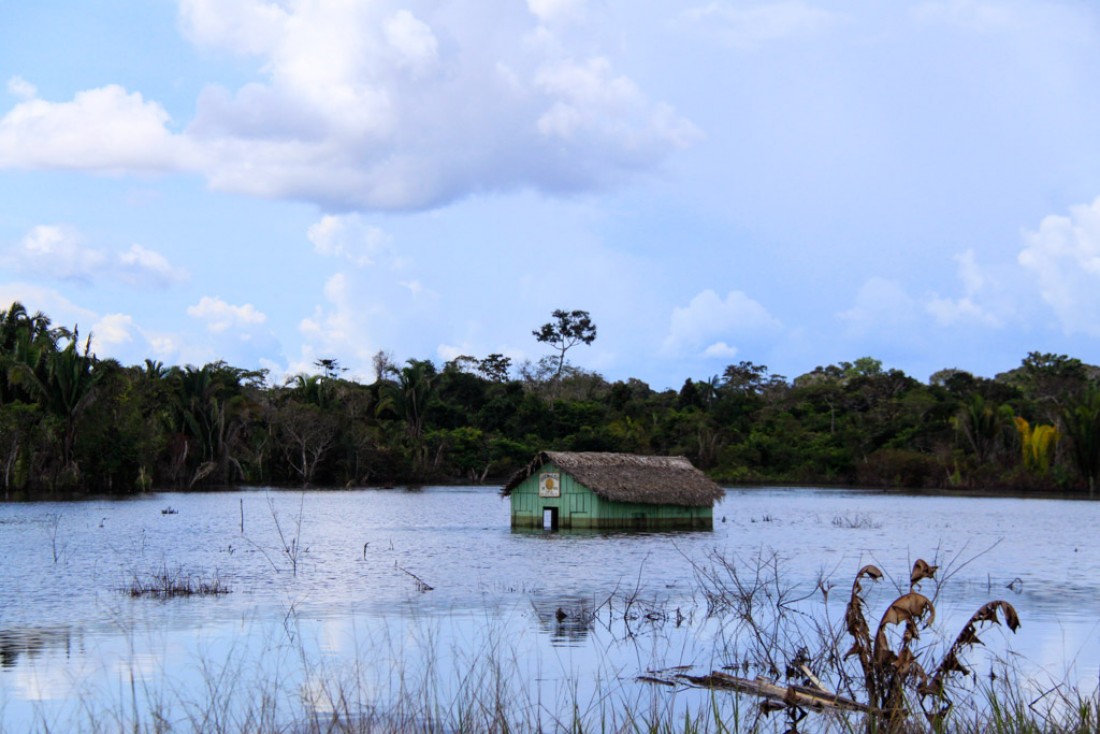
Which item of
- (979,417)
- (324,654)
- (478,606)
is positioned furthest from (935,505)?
(324,654)

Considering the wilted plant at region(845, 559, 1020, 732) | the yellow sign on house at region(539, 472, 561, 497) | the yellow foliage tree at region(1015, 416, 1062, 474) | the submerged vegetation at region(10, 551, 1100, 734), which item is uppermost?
the yellow foliage tree at region(1015, 416, 1062, 474)

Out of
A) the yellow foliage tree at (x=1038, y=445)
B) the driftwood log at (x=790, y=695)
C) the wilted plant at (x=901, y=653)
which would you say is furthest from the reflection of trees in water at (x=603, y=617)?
the yellow foliage tree at (x=1038, y=445)

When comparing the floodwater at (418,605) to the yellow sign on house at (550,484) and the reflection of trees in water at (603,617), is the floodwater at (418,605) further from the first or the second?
the yellow sign on house at (550,484)

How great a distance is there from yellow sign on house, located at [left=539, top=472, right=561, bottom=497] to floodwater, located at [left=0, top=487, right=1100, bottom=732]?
140cm

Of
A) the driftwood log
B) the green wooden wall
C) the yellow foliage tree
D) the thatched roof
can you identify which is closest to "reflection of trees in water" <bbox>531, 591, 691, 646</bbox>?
the driftwood log

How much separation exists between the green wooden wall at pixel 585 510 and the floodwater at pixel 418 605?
70 cm

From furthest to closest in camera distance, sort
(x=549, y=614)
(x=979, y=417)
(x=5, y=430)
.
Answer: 1. (x=979, y=417)
2. (x=5, y=430)
3. (x=549, y=614)

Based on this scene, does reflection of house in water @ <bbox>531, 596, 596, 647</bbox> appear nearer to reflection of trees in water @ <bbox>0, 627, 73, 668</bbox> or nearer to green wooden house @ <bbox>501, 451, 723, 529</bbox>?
reflection of trees in water @ <bbox>0, 627, 73, 668</bbox>

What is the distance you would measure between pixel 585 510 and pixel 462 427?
54431 millimetres

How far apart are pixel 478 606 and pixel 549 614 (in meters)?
1.52

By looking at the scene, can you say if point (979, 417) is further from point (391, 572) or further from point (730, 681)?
point (730, 681)

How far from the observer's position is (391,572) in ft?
79.0

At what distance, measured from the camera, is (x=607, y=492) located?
3266 cm

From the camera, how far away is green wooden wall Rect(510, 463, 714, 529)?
3344 centimetres
